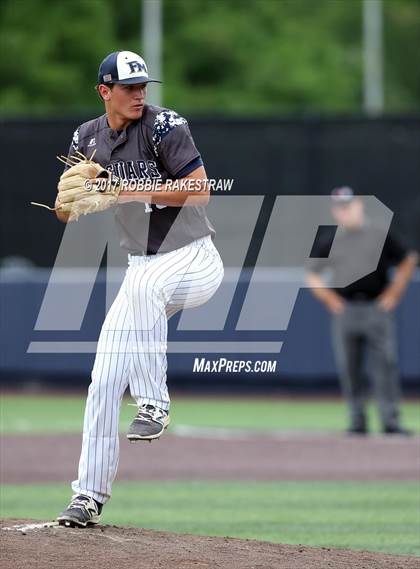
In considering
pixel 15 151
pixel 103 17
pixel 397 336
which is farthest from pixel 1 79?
pixel 397 336

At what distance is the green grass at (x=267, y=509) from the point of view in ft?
27.0

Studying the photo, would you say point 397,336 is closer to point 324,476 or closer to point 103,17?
point 324,476

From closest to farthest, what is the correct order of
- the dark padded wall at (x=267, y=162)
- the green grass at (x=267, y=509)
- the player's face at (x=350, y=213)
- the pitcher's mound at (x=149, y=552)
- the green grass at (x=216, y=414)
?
the pitcher's mound at (x=149, y=552)
the green grass at (x=267, y=509)
the player's face at (x=350, y=213)
the green grass at (x=216, y=414)
the dark padded wall at (x=267, y=162)

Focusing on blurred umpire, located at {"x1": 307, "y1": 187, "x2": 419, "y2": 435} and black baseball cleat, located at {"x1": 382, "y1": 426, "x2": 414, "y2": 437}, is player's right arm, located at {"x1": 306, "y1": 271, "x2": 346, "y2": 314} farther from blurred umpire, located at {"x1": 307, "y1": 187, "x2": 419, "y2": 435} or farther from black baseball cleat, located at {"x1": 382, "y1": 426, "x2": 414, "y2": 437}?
black baseball cleat, located at {"x1": 382, "y1": 426, "x2": 414, "y2": 437}

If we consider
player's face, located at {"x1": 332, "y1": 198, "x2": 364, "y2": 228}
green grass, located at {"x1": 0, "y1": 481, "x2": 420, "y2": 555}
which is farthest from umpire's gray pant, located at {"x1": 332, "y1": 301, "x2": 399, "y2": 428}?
green grass, located at {"x1": 0, "y1": 481, "x2": 420, "y2": 555}

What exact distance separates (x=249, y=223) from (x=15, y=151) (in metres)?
3.40

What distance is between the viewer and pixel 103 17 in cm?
3466

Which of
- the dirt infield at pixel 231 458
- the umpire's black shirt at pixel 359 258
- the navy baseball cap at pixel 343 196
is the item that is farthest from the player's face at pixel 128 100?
the umpire's black shirt at pixel 359 258

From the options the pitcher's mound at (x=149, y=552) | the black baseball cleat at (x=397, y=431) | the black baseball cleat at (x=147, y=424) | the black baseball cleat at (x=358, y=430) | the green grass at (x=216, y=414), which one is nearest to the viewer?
the pitcher's mound at (x=149, y=552)

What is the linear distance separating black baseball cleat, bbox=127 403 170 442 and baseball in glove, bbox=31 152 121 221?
1.01 meters

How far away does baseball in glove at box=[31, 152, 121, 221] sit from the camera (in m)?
6.61

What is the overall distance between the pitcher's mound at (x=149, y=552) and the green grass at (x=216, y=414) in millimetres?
7201

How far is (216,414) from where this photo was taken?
613 inches

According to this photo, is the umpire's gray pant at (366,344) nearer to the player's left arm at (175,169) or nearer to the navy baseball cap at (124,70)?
the player's left arm at (175,169)
